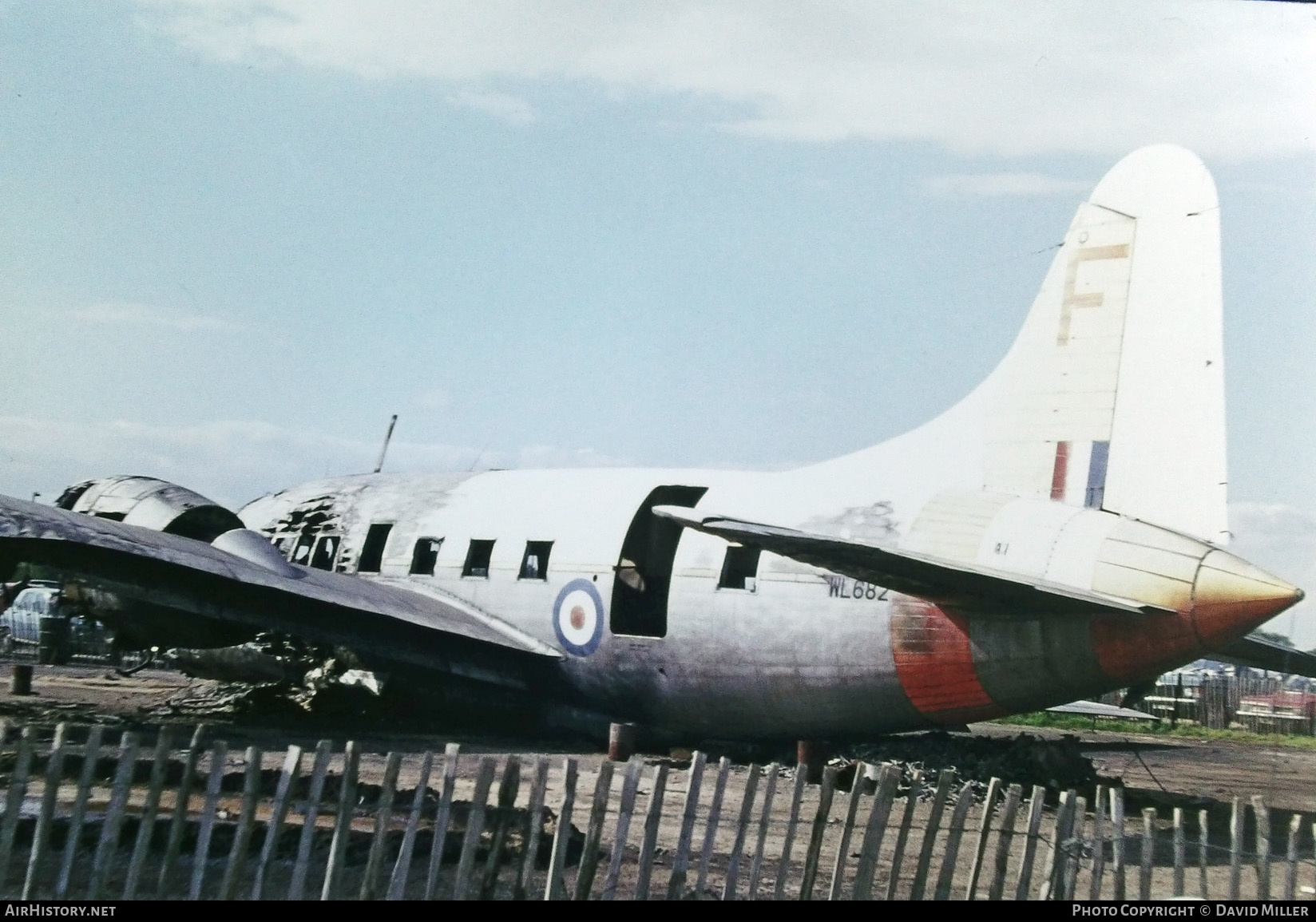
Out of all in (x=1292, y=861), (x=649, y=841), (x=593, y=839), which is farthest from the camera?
(x=1292, y=861)

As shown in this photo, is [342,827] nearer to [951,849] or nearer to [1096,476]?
[951,849]

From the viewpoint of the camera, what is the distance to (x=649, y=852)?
9312 mm

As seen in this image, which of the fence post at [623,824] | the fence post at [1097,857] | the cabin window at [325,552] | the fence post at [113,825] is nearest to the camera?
the fence post at [113,825]

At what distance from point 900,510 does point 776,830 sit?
4.38m

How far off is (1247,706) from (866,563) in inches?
1267

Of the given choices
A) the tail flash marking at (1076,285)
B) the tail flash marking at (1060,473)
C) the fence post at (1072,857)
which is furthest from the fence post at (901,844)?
the tail flash marking at (1076,285)

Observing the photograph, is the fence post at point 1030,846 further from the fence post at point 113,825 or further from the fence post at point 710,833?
the fence post at point 113,825

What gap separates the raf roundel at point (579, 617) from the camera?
19.0m

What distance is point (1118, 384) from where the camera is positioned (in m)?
15.3

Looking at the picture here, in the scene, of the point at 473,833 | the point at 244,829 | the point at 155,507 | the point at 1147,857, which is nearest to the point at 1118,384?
the point at 1147,857

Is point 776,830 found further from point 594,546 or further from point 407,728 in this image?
point 407,728

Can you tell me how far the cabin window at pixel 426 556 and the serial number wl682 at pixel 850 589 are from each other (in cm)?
763

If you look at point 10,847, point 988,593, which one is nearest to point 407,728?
point 988,593

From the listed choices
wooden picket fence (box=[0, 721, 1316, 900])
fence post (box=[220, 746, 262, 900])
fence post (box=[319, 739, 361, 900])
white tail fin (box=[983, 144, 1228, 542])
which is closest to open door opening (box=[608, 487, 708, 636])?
white tail fin (box=[983, 144, 1228, 542])
